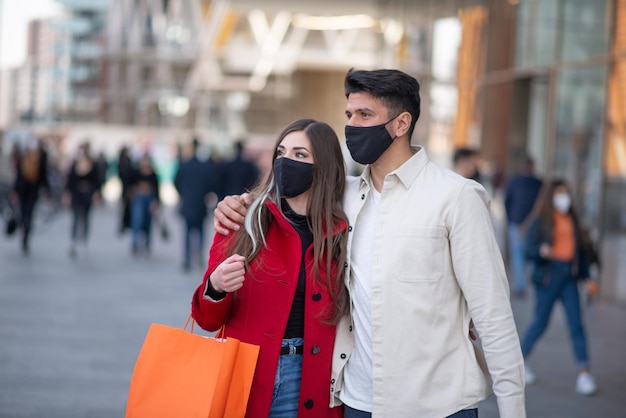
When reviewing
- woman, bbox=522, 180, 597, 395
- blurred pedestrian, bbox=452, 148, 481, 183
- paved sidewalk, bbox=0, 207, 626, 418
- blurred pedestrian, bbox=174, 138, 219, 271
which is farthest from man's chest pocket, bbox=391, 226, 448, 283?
blurred pedestrian, bbox=174, 138, 219, 271

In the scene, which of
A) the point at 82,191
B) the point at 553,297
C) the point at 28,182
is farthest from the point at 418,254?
the point at 82,191

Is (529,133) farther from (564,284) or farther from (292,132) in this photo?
(292,132)

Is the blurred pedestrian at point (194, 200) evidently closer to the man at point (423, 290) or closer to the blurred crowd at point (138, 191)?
the blurred crowd at point (138, 191)

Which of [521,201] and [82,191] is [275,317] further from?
[82,191]

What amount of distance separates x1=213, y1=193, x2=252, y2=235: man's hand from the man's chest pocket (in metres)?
0.60

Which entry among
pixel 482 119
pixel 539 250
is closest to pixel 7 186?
pixel 482 119

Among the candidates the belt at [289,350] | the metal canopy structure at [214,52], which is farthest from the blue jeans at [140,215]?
the metal canopy structure at [214,52]

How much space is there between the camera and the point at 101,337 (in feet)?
26.1

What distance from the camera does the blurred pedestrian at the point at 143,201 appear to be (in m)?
15.3

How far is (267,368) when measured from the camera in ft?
9.64

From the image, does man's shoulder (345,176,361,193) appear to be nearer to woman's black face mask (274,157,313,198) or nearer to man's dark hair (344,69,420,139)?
woman's black face mask (274,157,313,198)

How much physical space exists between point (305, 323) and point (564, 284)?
462cm

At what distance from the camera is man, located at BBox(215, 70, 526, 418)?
2.71m

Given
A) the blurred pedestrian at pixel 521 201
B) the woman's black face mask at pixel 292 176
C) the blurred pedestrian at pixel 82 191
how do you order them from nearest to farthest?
the woman's black face mask at pixel 292 176 → the blurred pedestrian at pixel 521 201 → the blurred pedestrian at pixel 82 191
